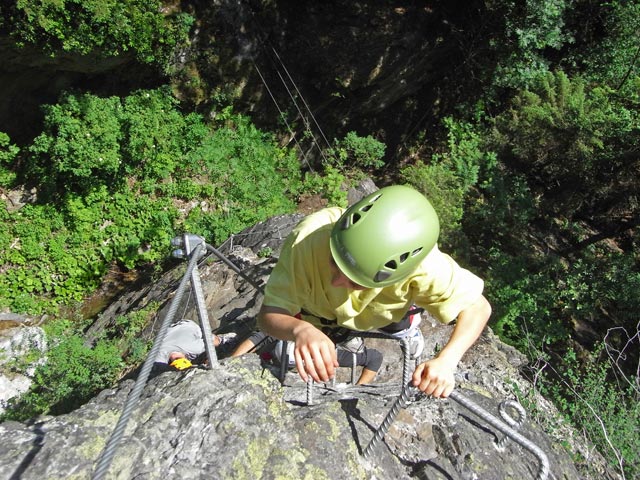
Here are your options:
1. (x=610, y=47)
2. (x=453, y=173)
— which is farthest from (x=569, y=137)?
(x=610, y=47)

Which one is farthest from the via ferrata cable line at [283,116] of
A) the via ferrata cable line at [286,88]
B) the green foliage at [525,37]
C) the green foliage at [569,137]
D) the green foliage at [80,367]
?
the green foliage at [80,367]

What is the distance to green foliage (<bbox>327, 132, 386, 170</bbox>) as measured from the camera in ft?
36.4

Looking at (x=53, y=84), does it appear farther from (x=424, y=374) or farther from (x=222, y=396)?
(x=424, y=374)

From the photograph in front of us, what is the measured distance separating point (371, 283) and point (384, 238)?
23 cm

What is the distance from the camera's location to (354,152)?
11.3m

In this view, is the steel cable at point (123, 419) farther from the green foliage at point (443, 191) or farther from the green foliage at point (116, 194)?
the green foliage at point (443, 191)

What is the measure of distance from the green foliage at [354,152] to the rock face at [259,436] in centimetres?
800

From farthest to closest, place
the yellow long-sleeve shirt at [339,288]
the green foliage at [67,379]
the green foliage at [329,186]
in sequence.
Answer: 1. the green foliage at [329,186]
2. the green foliage at [67,379]
3. the yellow long-sleeve shirt at [339,288]

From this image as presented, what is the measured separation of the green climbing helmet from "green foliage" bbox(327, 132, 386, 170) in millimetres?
8881

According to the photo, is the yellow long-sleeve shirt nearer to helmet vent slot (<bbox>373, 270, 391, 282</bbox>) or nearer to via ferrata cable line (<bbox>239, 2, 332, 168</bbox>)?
helmet vent slot (<bbox>373, 270, 391, 282</bbox>)

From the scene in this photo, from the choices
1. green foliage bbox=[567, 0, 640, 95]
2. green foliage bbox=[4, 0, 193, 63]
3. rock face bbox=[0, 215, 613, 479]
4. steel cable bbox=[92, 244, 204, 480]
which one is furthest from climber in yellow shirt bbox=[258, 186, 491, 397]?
green foliage bbox=[567, 0, 640, 95]

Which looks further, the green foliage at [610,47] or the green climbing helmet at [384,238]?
the green foliage at [610,47]

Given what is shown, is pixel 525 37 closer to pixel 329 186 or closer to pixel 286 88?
pixel 286 88

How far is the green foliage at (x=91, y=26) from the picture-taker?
21.6 ft
